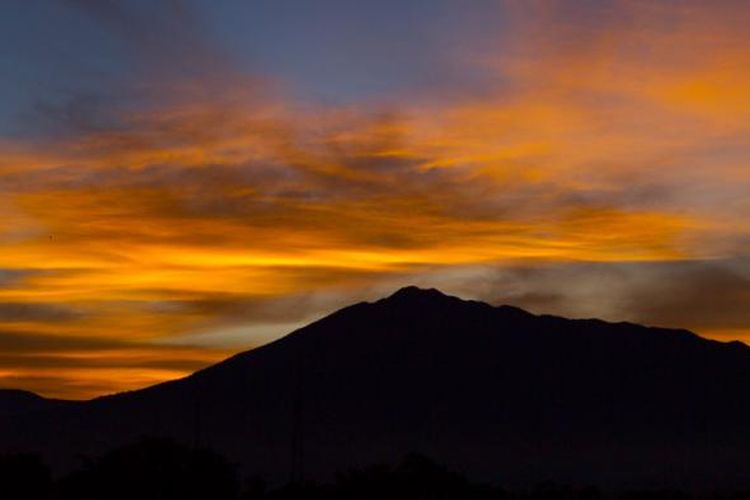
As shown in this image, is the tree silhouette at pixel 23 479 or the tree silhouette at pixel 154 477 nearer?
the tree silhouette at pixel 23 479

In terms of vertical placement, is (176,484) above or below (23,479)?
below

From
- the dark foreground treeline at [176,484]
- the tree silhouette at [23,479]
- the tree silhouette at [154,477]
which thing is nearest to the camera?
the tree silhouette at [23,479]

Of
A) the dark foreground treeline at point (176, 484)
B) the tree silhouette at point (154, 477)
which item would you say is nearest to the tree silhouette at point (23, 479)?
the dark foreground treeline at point (176, 484)

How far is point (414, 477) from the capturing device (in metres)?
78.1

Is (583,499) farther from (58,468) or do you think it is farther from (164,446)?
(58,468)

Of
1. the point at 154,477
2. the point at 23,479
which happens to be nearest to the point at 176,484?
the point at 154,477

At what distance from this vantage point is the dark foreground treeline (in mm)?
70188

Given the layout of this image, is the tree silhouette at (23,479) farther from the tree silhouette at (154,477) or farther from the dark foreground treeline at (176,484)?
the tree silhouette at (154,477)

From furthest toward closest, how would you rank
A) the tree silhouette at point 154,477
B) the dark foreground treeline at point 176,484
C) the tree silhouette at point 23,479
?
the tree silhouette at point 154,477, the dark foreground treeline at point 176,484, the tree silhouette at point 23,479

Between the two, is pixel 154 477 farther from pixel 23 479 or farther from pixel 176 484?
pixel 23 479

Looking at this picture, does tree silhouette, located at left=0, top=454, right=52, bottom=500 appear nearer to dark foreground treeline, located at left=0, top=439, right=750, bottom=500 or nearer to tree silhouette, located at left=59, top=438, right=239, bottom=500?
dark foreground treeline, located at left=0, top=439, right=750, bottom=500

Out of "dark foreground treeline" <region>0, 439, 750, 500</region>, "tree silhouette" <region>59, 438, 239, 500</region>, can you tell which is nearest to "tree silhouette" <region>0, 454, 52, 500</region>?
"dark foreground treeline" <region>0, 439, 750, 500</region>

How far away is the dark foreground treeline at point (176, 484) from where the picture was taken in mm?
70188

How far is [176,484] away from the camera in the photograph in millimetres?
71500
